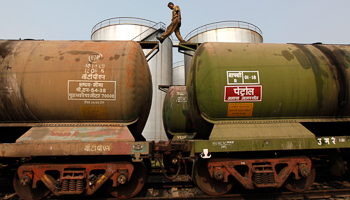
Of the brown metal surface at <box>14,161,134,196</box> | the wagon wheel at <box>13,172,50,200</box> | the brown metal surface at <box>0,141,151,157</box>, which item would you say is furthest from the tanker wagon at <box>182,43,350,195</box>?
the wagon wheel at <box>13,172,50,200</box>

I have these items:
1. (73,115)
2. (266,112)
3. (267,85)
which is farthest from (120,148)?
(267,85)

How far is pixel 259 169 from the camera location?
454cm

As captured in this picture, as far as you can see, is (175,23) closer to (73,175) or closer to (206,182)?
(206,182)

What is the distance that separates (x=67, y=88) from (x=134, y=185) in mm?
2777

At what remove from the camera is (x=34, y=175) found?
14.1 feet

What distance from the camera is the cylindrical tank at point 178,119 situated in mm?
8117

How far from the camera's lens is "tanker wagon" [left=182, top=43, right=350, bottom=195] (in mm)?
4379

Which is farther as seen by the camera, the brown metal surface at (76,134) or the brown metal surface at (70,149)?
the brown metal surface at (76,134)

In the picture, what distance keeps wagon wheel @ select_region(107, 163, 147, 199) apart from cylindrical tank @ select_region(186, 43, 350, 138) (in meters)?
1.90

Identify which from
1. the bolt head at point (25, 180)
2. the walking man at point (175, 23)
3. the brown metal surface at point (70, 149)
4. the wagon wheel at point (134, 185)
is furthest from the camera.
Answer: the walking man at point (175, 23)

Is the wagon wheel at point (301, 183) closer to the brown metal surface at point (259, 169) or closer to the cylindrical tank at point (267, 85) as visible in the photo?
the brown metal surface at point (259, 169)

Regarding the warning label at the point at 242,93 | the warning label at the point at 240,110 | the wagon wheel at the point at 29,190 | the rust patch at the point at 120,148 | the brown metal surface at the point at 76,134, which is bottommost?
the wagon wheel at the point at 29,190

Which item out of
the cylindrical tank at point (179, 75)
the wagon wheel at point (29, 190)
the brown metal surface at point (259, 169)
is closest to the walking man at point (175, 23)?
the brown metal surface at point (259, 169)

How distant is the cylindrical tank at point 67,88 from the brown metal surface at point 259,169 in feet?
7.50
